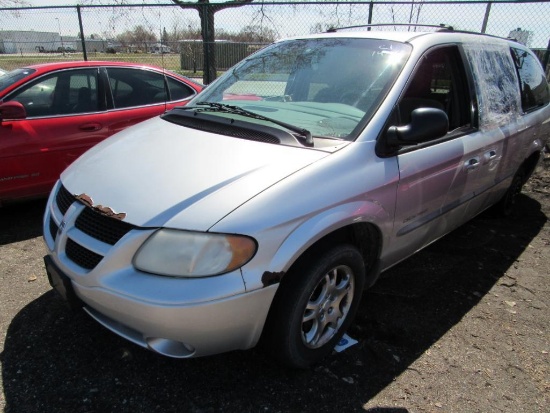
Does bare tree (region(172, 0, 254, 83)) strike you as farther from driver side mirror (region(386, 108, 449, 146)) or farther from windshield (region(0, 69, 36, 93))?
driver side mirror (region(386, 108, 449, 146))

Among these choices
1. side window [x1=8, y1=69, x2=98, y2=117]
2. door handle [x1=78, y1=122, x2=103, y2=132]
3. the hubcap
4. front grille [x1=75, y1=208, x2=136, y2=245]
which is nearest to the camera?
front grille [x1=75, y1=208, x2=136, y2=245]

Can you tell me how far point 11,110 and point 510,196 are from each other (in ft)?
16.6

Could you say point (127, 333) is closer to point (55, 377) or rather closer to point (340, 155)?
point (55, 377)

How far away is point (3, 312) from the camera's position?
2783 millimetres

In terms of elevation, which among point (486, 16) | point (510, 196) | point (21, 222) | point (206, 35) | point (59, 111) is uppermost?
point (486, 16)

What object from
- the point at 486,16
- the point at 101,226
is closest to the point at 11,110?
the point at 101,226

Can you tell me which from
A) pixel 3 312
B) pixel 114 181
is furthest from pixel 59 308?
pixel 114 181

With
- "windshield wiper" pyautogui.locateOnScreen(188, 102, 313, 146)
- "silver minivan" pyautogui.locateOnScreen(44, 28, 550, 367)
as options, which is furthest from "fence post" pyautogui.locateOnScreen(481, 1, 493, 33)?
"windshield wiper" pyautogui.locateOnScreen(188, 102, 313, 146)

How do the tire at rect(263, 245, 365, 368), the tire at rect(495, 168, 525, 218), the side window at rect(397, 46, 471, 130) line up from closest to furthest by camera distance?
the tire at rect(263, 245, 365, 368), the side window at rect(397, 46, 471, 130), the tire at rect(495, 168, 525, 218)

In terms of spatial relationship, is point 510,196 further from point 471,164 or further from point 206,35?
point 206,35

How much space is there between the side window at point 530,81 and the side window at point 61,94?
13.9ft

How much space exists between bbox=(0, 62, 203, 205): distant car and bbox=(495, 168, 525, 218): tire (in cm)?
347

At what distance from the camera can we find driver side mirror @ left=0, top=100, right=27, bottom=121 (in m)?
3.78

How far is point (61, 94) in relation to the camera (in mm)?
4344
